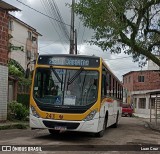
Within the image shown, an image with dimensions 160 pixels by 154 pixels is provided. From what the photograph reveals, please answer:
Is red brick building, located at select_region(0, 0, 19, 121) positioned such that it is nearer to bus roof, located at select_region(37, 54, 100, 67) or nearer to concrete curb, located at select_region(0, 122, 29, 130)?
concrete curb, located at select_region(0, 122, 29, 130)

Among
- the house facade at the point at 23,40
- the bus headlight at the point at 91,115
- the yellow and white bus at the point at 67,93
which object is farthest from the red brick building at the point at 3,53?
the house facade at the point at 23,40

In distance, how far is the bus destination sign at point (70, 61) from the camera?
14.1 m

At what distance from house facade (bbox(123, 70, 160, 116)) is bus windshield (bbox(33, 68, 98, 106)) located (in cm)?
4555

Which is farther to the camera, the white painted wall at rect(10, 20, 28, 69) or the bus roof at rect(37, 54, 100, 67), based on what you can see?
the white painted wall at rect(10, 20, 28, 69)

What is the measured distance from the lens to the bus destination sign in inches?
556

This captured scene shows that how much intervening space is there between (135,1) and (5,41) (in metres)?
7.39

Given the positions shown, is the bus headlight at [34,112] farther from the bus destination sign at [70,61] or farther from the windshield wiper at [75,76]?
the bus destination sign at [70,61]

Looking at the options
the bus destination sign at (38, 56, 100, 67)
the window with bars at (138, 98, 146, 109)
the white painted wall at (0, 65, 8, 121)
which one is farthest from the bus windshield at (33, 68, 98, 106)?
the window with bars at (138, 98, 146, 109)

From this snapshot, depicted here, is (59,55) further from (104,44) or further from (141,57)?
(141,57)

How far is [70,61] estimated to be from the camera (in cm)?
1416

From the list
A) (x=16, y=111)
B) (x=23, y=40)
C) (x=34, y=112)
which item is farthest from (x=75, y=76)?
(x=23, y=40)

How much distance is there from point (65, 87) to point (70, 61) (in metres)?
1.02

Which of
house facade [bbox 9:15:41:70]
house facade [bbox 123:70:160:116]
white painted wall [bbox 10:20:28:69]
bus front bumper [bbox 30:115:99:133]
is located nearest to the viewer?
bus front bumper [bbox 30:115:99:133]

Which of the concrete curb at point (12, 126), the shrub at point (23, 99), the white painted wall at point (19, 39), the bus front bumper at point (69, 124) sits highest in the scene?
the white painted wall at point (19, 39)
